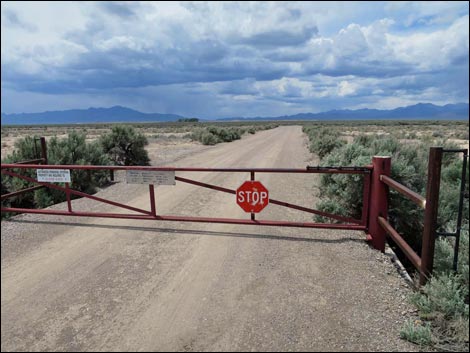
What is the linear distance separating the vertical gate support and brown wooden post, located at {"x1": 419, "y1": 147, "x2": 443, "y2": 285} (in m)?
1.55

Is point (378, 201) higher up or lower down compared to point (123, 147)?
higher up

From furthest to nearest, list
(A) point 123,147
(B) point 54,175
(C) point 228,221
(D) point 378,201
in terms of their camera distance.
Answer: (A) point 123,147
(B) point 54,175
(C) point 228,221
(D) point 378,201

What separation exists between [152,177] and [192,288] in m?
2.53

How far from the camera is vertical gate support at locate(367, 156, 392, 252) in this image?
5105mm

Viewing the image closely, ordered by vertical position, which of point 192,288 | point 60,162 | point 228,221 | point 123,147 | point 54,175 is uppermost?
point 54,175

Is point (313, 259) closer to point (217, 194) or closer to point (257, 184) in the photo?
point (257, 184)

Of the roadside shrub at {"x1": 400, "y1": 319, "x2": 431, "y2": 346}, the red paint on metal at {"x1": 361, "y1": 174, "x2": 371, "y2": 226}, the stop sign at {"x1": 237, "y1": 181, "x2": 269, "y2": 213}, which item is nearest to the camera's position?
the roadside shrub at {"x1": 400, "y1": 319, "x2": 431, "y2": 346}

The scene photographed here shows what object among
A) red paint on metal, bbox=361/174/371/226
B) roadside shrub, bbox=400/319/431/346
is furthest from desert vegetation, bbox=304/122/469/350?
red paint on metal, bbox=361/174/371/226

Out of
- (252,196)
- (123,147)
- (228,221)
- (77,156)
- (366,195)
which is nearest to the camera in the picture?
(366,195)

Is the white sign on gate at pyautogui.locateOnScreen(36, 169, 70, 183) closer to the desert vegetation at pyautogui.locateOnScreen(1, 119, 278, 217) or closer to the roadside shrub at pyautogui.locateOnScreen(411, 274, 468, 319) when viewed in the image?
the desert vegetation at pyautogui.locateOnScreen(1, 119, 278, 217)

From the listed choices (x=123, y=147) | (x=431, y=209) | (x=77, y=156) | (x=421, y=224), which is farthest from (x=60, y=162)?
(x=431, y=209)

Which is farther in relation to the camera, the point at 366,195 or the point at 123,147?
the point at 123,147

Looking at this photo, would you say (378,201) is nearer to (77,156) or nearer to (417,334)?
(417,334)

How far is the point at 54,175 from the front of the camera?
6.47 metres
